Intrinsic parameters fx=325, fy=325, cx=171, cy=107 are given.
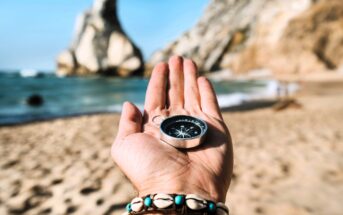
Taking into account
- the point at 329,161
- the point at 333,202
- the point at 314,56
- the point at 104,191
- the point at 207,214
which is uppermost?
the point at 207,214

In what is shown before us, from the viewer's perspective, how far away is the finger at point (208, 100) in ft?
8.51

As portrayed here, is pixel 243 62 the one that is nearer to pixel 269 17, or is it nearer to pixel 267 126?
pixel 269 17

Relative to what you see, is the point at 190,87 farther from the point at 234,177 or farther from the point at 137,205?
the point at 234,177

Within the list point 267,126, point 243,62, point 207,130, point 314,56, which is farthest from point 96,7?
point 207,130

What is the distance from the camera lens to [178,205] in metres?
1.67

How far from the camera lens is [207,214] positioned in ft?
5.52

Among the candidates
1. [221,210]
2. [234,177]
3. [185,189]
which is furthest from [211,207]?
[234,177]

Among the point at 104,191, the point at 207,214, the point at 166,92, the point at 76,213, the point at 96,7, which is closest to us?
the point at 207,214

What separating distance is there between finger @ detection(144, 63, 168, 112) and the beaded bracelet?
1.00 m

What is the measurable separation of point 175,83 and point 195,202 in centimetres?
140

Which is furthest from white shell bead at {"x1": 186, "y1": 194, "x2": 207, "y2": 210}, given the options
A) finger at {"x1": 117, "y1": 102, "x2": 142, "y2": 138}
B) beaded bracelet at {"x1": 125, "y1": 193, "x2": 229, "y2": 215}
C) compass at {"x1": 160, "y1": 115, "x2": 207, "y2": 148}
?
finger at {"x1": 117, "y1": 102, "x2": 142, "y2": 138}

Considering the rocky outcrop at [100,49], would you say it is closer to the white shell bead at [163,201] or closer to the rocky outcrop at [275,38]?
the rocky outcrop at [275,38]

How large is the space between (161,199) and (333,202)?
299cm

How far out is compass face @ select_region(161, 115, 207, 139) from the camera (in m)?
2.20
